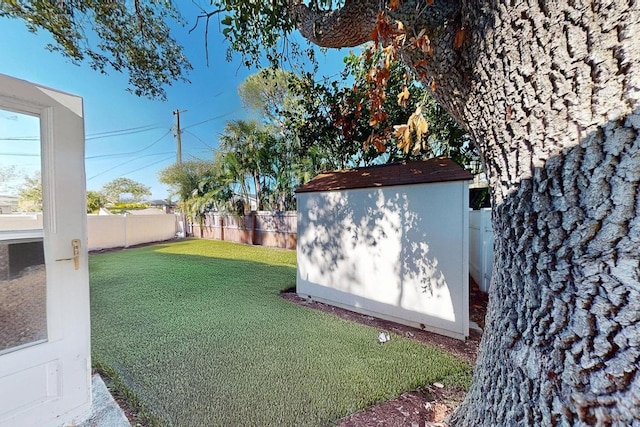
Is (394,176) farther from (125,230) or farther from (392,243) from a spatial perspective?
(125,230)

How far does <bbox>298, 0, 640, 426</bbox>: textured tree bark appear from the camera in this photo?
2.56 ft

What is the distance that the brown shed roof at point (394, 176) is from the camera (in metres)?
3.03

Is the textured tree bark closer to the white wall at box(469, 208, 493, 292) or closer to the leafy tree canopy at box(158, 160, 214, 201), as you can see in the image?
the white wall at box(469, 208, 493, 292)

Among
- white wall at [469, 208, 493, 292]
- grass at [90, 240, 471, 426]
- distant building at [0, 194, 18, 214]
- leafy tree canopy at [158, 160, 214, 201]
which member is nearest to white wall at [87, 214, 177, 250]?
leafy tree canopy at [158, 160, 214, 201]

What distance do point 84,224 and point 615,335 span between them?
103 inches

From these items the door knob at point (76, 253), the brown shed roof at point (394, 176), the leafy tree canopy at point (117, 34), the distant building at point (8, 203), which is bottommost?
→ the door knob at point (76, 253)

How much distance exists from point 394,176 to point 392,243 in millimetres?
888

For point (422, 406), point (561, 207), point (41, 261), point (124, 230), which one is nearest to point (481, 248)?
point (422, 406)

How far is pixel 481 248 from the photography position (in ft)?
14.3

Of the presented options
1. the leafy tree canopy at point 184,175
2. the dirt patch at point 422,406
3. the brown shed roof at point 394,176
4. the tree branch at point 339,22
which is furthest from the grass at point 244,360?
the leafy tree canopy at point 184,175

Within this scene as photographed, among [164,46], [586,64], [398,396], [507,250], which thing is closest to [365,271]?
[398,396]

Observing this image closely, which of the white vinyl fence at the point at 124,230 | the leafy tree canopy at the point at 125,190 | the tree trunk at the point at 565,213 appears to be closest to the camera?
the tree trunk at the point at 565,213

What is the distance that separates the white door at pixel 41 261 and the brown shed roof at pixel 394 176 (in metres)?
2.97

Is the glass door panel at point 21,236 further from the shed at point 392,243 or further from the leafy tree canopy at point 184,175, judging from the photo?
the leafy tree canopy at point 184,175
